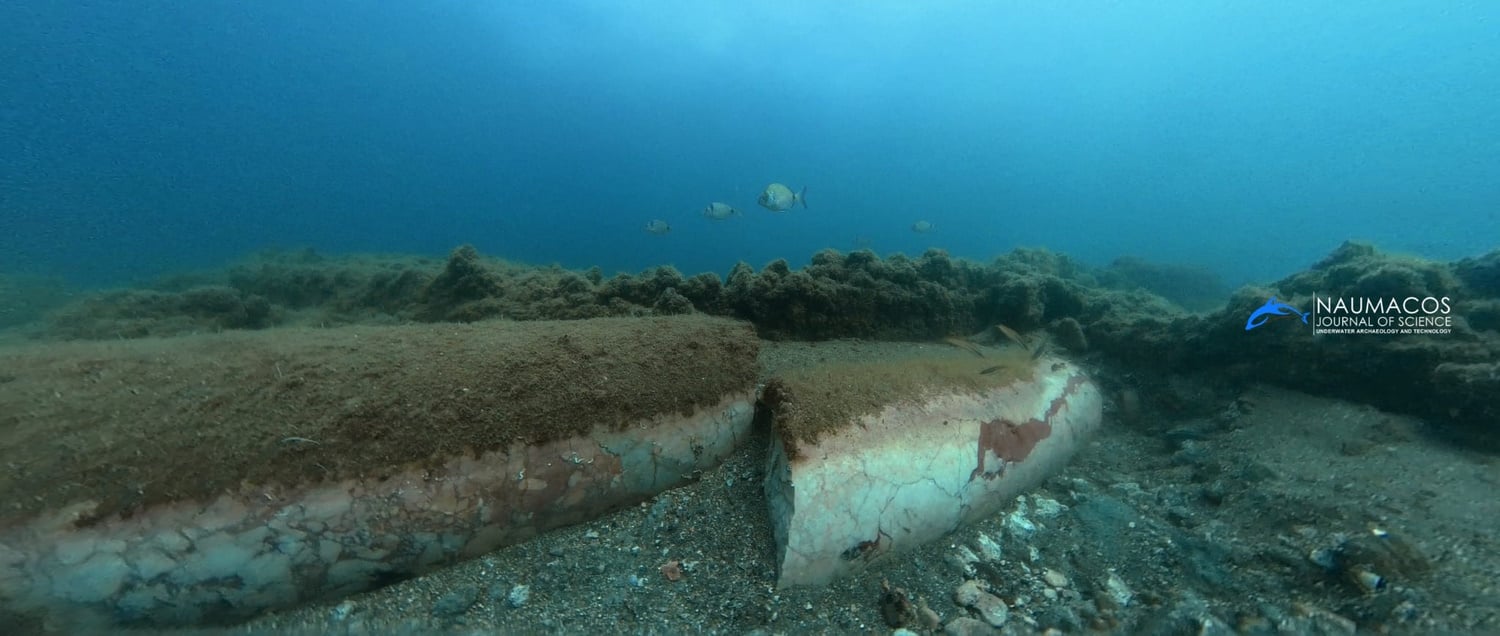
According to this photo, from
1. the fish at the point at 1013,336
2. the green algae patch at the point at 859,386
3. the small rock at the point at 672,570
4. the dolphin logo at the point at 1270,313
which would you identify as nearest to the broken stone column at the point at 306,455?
the small rock at the point at 672,570

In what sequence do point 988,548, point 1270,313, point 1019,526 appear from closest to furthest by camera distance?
1. point 988,548
2. point 1019,526
3. point 1270,313

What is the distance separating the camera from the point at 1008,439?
15.3 ft

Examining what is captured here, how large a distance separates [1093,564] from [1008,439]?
105 cm

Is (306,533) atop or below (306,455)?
below

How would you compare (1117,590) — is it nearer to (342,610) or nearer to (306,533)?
(342,610)

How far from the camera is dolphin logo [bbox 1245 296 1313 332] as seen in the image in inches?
230

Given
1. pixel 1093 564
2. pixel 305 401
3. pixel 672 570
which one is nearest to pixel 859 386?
pixel 672 570

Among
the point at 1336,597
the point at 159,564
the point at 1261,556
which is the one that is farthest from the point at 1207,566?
the point at 159,564

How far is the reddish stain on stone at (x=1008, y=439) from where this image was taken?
4430mm

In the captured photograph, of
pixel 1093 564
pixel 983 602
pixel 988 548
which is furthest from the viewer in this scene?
pixel 988 548

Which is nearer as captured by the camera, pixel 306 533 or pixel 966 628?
pixel 306 533

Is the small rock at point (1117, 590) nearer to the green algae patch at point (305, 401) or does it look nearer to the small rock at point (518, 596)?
the green algae patch at point (305, 401)

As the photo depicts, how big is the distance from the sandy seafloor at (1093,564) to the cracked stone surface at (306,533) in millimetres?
163

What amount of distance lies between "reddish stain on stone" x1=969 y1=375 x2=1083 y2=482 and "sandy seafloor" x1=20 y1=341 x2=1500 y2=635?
402 millimetres
